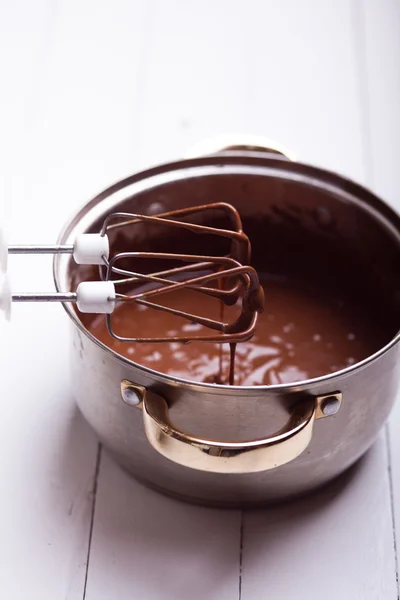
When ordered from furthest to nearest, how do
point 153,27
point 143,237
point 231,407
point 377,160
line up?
1. point 153,27
2. point 377,160
3. point 143,237
4. point 231,407

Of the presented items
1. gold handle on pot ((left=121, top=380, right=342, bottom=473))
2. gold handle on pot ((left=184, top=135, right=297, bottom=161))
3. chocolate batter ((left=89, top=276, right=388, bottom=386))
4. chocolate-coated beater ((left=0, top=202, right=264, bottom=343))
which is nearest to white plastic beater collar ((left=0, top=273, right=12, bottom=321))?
chocolate-coated beater ((left=0, top=202, right=264, bottom=343))

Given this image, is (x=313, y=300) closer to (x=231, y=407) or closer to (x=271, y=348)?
(x=271, y=348)

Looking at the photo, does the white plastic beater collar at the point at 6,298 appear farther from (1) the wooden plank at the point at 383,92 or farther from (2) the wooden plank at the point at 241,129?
(1) the wooden plank at the point at 383,92

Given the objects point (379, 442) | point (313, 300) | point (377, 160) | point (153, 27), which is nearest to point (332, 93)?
point (377, 160)

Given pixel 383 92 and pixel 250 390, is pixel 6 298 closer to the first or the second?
pixel 250 390

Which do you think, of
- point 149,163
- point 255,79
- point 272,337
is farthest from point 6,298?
point 255,79

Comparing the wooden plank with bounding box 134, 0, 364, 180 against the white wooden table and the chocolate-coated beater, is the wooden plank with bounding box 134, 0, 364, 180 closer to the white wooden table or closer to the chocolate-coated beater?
the white wooden table
